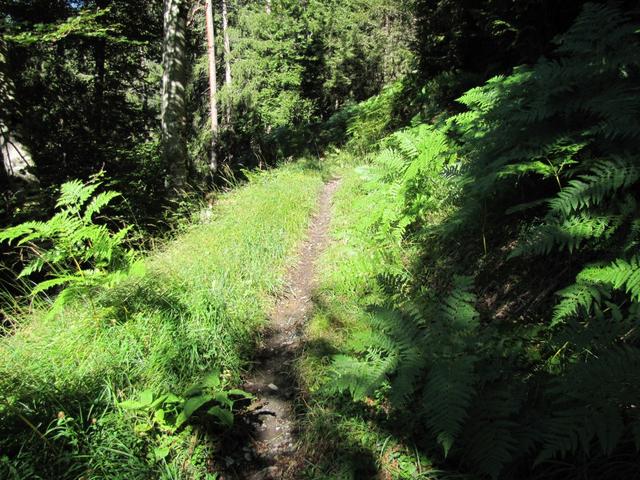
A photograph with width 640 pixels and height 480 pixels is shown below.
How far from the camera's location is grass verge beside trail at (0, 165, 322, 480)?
2123mm

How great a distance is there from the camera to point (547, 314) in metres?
2.66

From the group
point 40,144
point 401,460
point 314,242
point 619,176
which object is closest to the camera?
point 401,460

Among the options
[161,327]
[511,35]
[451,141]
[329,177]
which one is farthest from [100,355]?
[329,177]

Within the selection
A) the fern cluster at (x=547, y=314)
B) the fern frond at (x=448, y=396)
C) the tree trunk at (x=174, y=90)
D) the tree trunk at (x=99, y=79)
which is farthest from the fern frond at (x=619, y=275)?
the tree trunk at (x=99, y=79)

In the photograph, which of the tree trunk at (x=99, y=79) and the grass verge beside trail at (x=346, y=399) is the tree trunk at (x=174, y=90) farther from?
the grass verge beside trail at (x=346, y=399)

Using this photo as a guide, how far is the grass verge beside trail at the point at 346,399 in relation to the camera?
2.23m

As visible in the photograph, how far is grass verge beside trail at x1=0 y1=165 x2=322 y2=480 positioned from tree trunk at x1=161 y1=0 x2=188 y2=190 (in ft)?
7.99

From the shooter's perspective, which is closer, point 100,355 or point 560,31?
point 100,355

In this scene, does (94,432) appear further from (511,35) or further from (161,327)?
(511,35)

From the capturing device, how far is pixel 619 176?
241 centimetres

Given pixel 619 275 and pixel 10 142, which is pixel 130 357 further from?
pixel 10 142

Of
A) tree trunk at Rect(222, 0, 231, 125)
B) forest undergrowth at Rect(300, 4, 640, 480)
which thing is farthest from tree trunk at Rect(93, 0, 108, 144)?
tree trunk at Rect(222, 0, 231, 125)

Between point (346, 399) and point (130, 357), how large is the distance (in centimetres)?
163

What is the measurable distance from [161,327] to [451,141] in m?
4.18
